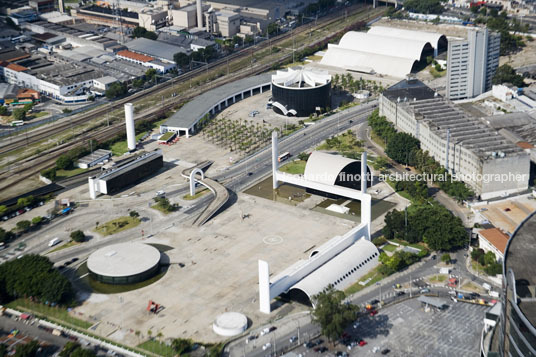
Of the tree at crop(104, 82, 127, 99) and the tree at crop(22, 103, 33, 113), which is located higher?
the tree at crop(104, 82, 127, 99)

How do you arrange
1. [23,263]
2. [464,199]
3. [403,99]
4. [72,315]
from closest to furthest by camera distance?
[72,315], [23,263], [464,199], [403,99]

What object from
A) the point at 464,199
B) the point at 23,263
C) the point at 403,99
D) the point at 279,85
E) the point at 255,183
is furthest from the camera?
the point at 279,85

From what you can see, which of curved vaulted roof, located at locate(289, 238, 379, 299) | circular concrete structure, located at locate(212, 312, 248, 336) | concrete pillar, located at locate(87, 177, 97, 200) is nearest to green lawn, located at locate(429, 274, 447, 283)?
curved vaulted roof, located at locate(289, 238, 379, 299)

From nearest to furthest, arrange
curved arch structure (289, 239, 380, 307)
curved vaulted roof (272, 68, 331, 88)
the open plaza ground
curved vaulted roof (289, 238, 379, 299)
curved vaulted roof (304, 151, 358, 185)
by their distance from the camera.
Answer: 1. the open plaza ground
2. curved arch structure (289, 239, 380, 307)
3. curved vaulted roof (289, 238, 379, 299)
4. curved vaulted roof (304, 151, 358, 185)
5. curved vaulted roof (272, 68, 331, 88)

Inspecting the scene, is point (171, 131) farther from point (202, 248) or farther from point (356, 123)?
point (202, 248)

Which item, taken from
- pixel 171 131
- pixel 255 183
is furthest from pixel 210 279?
pixel 171 131

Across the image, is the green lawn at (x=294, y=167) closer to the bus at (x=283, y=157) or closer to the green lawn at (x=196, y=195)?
the bus at (x=283, y=157)

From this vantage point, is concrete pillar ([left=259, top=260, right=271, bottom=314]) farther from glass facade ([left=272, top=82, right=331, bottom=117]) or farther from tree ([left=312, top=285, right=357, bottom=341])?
glass facade ([left=272, top=82, right=331, bottom=117])
